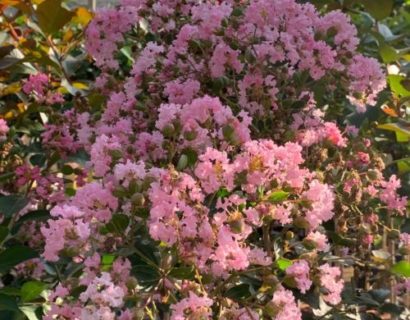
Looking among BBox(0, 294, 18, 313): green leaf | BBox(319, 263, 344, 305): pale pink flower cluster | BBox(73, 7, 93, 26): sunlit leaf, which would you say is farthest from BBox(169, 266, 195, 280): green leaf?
BBox(73, 7, 93, 26): sunlit leaf

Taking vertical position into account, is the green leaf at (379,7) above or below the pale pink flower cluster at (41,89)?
above

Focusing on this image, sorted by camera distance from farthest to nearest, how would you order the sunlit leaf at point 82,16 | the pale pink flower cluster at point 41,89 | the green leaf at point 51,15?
the sunlit leaf at point 82,16 → the pale pink flower cluster at point 41,89 → the green leaf at point 51,15

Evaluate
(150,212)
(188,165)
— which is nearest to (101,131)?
(188,165)

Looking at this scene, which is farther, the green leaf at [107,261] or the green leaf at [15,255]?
the green leaf at [15,255]

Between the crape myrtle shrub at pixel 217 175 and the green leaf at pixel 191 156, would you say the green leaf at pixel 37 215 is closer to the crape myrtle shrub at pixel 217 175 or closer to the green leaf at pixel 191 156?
the crape myrtle shrub at pixel 217 175

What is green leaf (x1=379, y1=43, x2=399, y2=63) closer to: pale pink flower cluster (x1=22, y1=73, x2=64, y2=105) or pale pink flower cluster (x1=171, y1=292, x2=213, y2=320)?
pale pink flower cluster (x1=22, y1=73, x2=64, y2=105)

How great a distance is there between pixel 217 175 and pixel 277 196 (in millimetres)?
108

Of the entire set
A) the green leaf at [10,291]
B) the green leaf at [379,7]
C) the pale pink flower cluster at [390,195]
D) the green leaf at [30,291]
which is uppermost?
the green leaf at [379,7]

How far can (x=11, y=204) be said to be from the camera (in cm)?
183

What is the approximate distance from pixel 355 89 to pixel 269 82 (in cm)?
26

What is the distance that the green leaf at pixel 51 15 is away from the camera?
1937 mm

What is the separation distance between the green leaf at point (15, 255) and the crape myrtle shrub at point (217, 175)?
0.29 feet

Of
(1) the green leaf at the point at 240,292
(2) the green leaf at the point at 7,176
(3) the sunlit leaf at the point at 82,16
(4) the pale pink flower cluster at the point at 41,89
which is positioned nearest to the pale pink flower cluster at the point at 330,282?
(1) the green leaf at the point at 240,292

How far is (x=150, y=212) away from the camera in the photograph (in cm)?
109
